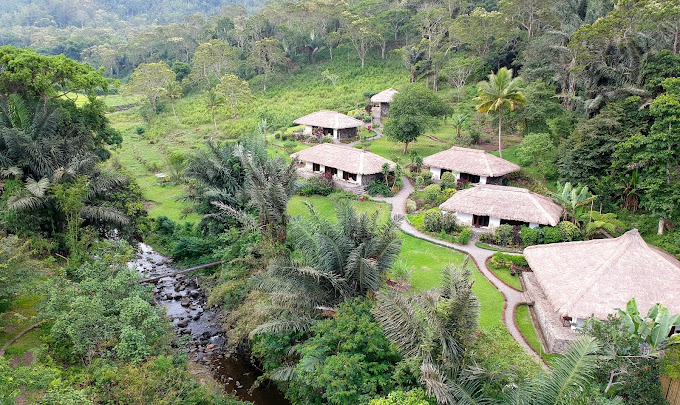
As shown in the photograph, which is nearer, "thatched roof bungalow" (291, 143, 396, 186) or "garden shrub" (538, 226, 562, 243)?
"garden shrub" (538, 226, 562, 243)

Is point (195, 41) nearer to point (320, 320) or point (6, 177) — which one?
point (6, 177)

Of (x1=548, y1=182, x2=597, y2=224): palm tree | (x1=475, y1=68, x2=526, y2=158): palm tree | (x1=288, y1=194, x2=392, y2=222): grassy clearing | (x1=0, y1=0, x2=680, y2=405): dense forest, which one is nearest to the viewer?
(x1=0, y1=0, x2=680, y2=405): dense forest

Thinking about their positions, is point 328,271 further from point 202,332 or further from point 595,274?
point 595,274

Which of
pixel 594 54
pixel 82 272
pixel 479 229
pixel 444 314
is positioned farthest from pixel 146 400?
pixel 594 54

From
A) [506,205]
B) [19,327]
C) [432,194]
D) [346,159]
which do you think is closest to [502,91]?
[432,194]

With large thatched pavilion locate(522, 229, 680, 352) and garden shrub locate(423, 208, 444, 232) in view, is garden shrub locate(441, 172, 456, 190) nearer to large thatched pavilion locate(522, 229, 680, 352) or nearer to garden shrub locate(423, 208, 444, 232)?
garden shrub locate(423, 208, 444, 232)

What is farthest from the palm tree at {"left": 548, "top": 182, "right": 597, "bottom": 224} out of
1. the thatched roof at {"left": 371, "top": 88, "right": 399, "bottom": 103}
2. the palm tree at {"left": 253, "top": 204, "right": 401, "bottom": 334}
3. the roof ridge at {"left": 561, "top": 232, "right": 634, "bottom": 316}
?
the thatched roof at {"left": 371, "top": 88, "right": 399, "bottom": 103}
